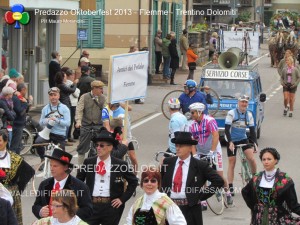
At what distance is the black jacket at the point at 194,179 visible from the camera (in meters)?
10.0

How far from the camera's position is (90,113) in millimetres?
16984

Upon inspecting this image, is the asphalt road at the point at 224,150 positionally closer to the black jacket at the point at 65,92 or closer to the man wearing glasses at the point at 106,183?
the black jacket at the point at 65,92

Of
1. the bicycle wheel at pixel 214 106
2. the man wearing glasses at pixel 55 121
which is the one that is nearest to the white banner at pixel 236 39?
the bicycle wheel at pixel 214 106

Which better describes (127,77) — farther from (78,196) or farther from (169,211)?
(169,211)

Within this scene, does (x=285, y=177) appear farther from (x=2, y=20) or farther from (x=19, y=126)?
(x=2, y=20)

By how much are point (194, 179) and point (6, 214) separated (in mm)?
2344

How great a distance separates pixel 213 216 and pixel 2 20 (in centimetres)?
1137

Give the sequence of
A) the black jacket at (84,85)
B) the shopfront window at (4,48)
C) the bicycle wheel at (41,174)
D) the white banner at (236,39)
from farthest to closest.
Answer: the white banner at (236,39)
the shopfront window at (4,48)
the black jacket at (84,85)
the bicycle wheel at (41,174)

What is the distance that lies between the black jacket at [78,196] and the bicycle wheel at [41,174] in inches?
234

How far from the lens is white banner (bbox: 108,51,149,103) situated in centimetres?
1311

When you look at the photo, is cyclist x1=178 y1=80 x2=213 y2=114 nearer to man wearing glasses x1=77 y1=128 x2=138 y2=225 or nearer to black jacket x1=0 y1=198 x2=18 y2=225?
man wearing glasses x1=77 y1=128 x2=138 y2=225

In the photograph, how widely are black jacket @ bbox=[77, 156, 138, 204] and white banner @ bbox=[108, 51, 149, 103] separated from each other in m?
2.96

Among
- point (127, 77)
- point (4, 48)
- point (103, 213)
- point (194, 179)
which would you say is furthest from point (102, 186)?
point (4, 48)

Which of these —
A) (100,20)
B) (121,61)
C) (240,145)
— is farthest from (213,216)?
(100,20)
